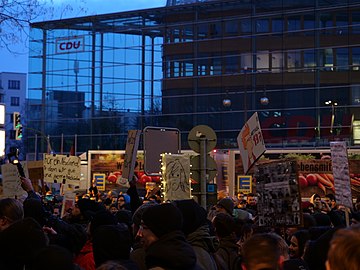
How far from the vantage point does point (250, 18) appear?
1965 inches

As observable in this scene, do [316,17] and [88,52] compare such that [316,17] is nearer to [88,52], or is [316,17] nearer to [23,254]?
[88,52]

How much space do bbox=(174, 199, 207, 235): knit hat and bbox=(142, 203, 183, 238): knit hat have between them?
91 cm

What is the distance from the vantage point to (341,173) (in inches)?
458

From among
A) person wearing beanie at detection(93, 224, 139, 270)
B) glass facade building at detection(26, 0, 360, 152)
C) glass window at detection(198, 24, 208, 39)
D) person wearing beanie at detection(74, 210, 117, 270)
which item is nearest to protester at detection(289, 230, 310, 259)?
person wearing beanie at detection(74, 210, 117, 270)

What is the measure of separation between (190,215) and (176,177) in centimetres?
720

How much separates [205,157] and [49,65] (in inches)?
1860

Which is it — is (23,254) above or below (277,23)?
below

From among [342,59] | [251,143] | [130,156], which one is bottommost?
[130,156]

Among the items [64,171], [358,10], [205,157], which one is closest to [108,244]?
[205,157]

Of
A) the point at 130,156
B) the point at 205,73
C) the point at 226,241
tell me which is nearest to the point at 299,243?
the point at 226,241

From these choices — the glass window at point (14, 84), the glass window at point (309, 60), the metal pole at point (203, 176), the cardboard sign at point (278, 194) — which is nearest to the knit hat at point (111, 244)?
the cardboard sign at point (278, 194)

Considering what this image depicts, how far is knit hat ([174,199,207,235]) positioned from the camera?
6230mm

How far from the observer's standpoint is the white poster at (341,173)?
37.2 feet

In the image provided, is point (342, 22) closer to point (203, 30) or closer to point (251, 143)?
point (203, 30)
